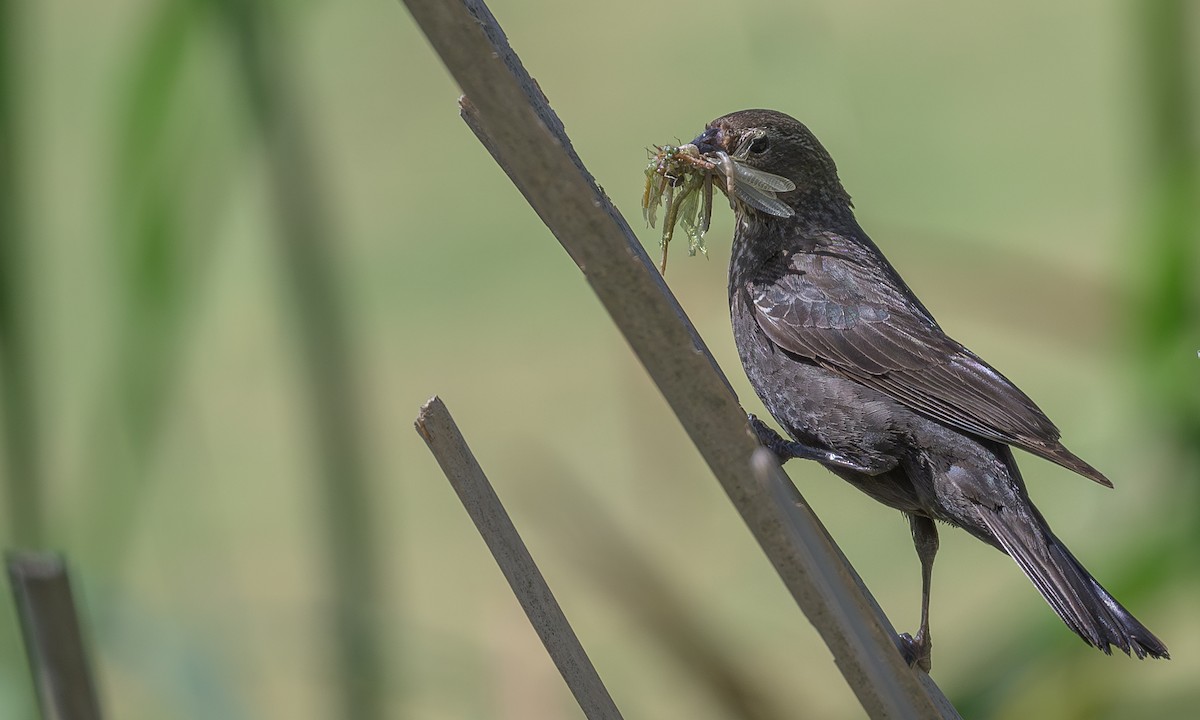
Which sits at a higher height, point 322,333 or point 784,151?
point 322,333

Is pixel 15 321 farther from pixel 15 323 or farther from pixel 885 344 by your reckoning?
pixel 885 344

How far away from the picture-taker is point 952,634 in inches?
150

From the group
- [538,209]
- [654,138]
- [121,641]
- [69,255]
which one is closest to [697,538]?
[654,138]

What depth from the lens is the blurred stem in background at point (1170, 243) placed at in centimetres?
225

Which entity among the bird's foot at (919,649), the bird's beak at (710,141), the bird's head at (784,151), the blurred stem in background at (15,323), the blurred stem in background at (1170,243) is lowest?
the bird's foot at (919,649)

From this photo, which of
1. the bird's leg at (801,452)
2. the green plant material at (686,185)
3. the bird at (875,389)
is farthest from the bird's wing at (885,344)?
the green plant material at (686,185)

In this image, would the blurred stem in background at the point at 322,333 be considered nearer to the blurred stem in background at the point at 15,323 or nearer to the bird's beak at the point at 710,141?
the blurred stem in background at the point at 15,323

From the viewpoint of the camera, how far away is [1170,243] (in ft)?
7.52

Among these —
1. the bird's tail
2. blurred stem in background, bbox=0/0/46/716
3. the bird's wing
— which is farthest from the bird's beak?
blurred stem in background, bbox=0/0/46/716

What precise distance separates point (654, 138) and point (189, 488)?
1945 mm

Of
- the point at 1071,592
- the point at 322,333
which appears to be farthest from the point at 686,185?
the point at 1071,592

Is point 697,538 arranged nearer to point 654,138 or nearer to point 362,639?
point 654,138

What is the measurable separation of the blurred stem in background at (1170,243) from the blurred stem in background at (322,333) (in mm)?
1395

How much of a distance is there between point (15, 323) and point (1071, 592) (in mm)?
1623
